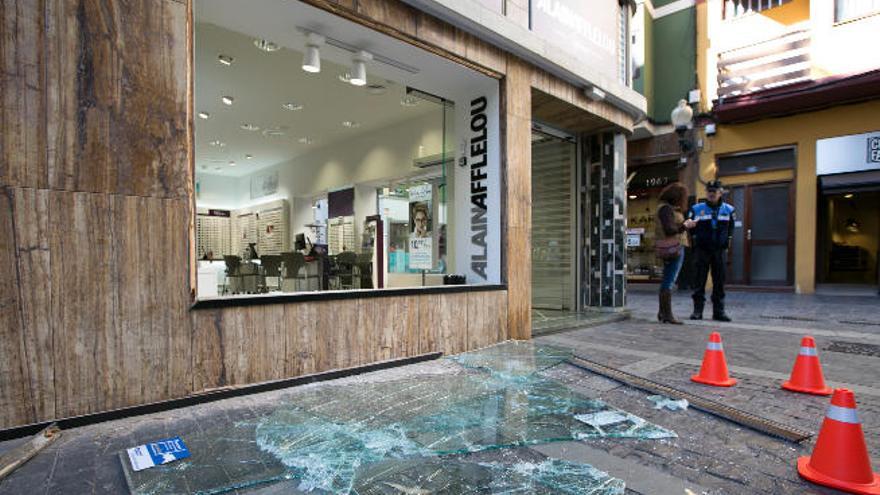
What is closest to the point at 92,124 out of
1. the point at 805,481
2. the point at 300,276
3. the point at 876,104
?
the point at 805,481

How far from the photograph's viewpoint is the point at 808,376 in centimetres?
346

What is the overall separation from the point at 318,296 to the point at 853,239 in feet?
60.3

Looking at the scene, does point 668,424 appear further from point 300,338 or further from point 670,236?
point 670,236

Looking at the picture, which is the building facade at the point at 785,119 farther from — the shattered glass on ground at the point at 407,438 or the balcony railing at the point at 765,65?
the shattered glass on ground at the point at 407,438

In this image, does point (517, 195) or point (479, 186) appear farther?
point (479, 186)

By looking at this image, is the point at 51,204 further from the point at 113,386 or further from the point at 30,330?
the point at 113,386

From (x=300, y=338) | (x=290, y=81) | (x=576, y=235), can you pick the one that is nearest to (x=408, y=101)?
(x=290, y=81)

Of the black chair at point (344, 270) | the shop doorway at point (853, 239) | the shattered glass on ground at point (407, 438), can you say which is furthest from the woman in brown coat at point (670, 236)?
the shop doorway at point (853, 239)

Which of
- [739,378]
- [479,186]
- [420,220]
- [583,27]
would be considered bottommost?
[739,378]

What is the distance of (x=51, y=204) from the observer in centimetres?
260

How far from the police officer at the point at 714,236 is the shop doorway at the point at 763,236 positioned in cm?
609

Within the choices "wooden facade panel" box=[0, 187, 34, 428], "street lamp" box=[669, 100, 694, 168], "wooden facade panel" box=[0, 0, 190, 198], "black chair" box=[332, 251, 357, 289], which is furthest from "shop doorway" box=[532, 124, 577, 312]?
"wooden facade panel" box=[0, 187, 34, 428]

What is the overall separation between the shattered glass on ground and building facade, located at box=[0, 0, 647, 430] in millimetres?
677

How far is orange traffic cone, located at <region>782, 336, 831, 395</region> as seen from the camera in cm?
344
